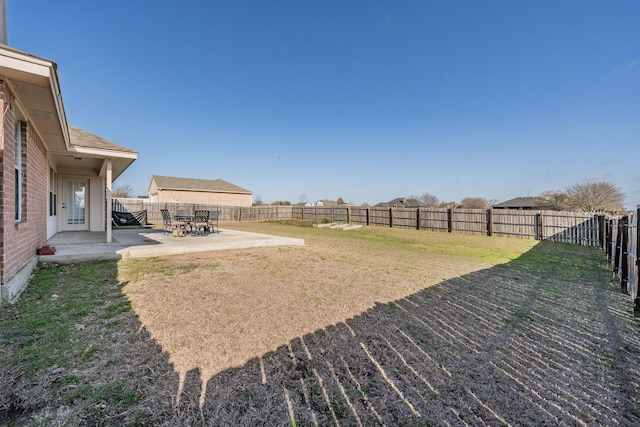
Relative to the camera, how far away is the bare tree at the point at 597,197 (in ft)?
82.1

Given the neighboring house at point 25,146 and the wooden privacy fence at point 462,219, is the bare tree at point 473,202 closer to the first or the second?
the wooden privacy fence at point 462,219

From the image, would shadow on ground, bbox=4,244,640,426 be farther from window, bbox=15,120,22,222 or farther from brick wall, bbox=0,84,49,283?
window, bbox=15,120,22,222

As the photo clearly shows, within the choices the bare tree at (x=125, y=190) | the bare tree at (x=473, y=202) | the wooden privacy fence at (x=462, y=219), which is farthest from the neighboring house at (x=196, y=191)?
the bare tree at (x=473, y=202)

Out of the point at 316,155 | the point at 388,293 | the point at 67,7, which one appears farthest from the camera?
A: the point at 316,155

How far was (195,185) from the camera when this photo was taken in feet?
98.0

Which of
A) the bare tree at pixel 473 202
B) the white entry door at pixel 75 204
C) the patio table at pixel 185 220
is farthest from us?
the bare tree at pixel 473 202

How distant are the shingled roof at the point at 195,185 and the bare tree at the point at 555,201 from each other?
34.6m

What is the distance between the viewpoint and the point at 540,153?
71.1ft

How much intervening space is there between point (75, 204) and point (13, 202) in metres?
9.08

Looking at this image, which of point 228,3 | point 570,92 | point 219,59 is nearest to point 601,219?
point 570,92

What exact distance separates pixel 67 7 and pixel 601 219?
2076cm

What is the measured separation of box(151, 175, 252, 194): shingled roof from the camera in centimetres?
2828

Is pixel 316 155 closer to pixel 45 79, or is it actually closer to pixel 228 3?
pixel 228 3

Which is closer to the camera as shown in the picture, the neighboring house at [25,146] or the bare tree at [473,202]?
the neighboring house at [25,146]
